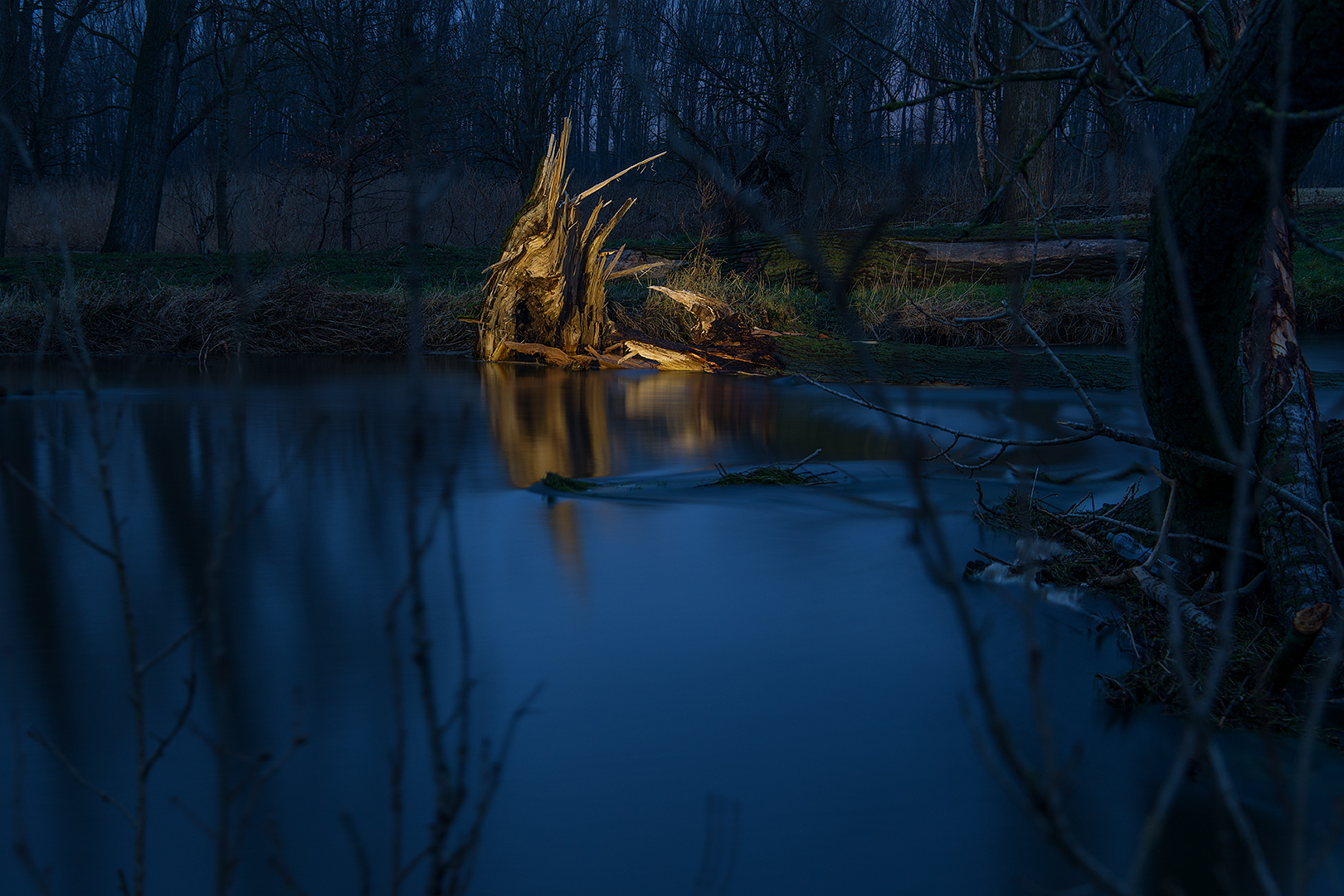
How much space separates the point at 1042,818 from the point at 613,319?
1087 cm

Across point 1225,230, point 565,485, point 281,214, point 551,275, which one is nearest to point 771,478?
point 565,485

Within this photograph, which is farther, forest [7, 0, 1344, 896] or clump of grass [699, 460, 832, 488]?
clump of grass [699, 460, 832, 488]

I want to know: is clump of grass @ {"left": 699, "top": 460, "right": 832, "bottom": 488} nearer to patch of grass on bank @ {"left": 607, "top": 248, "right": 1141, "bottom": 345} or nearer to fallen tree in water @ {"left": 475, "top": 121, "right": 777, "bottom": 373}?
fallen tree in water @ {"left": 475, "top": 121, "right": 777, "bottom": 373}

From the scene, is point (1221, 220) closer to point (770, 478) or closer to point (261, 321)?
point (770, 478)

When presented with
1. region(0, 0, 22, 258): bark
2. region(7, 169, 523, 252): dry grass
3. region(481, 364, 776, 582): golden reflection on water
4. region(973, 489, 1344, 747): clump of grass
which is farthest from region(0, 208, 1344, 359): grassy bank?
region(973, 489, 1344, 747): clump of grass

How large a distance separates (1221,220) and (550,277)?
8.21 m

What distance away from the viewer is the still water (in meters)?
2.17

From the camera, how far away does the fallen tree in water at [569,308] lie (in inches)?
402

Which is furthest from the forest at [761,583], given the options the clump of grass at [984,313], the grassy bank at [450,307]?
the grassy bank at [450,307]

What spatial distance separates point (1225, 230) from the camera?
2590 millimetres

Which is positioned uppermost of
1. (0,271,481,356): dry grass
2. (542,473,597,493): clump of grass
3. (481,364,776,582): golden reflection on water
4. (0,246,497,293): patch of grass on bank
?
(0,246,497,293): patch of grass on bank

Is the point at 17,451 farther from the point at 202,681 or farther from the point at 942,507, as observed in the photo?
the point at 942,507

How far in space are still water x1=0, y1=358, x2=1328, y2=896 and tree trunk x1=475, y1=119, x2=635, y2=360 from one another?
4.21 m

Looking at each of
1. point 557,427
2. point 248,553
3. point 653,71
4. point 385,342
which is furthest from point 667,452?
point 653,71
